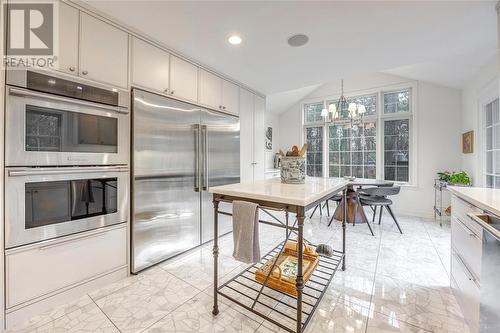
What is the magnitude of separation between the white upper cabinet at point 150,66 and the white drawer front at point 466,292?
2960 mm

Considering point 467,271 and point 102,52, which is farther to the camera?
point 102,52

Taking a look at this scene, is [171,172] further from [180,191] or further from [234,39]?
[234,39]

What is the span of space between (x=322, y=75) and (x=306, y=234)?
236 centimetres

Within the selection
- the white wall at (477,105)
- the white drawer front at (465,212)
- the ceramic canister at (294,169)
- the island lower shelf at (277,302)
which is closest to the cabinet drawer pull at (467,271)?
the white drawer front at (465,212)

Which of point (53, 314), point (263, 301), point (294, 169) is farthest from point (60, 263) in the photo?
point (294, 169)

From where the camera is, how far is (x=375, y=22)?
195cm

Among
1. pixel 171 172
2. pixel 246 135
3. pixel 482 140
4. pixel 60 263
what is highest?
pixel 246 135

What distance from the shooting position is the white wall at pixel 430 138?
4098mm

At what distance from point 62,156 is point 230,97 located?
2188 millimetres

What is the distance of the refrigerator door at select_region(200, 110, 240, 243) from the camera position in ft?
9.16

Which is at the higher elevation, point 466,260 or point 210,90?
point 210,90

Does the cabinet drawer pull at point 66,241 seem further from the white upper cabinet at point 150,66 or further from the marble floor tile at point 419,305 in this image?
the marble floor tile at point 419,305

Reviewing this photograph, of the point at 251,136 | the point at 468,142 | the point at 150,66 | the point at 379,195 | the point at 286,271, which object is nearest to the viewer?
the point at 286,271

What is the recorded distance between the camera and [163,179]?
2338 millimetres
